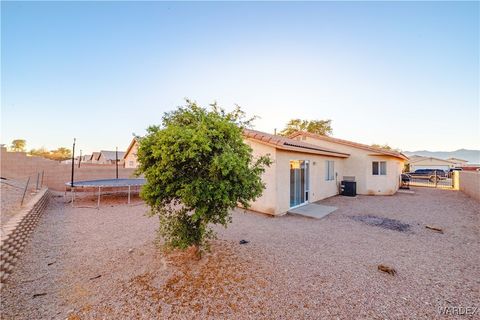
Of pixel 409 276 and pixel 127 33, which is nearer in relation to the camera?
pixel 409 276

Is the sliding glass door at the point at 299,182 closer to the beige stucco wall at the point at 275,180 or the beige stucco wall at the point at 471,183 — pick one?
the beige stucco wall at the point at 275,180

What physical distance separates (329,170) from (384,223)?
5650 millimetres

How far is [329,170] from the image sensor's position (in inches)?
496

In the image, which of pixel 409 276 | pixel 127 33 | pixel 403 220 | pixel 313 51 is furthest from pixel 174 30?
pixel 403 220

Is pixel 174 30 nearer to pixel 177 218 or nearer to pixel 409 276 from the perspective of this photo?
pixel 177 218

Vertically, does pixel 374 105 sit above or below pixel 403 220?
above

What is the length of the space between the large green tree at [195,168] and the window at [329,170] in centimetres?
967

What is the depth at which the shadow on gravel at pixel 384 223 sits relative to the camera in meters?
6.64

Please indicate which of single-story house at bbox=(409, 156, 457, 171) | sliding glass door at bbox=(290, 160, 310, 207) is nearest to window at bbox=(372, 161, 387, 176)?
sliding glass door at bbox=(290, 160, 310, 207)

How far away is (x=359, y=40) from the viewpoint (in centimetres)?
958

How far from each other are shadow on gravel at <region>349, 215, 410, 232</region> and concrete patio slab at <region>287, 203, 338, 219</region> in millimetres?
1139

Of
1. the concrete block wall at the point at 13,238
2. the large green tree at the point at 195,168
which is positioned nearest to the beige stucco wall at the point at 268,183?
the large green tree at the point at 195,168

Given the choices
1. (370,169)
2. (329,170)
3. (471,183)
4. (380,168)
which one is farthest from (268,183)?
(471,183)

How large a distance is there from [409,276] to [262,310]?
312cm
